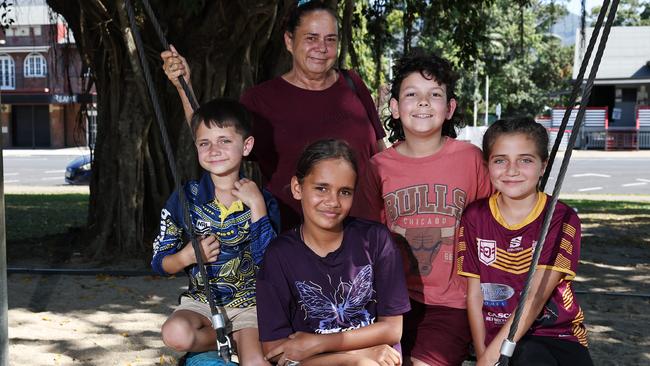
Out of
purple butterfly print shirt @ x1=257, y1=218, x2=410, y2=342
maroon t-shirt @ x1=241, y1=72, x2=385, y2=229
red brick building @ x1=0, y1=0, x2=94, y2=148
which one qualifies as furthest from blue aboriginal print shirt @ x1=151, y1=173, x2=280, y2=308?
red brick building @ x1=0, y1=0, x2=94, y2=148

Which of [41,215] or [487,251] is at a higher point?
[487,251]

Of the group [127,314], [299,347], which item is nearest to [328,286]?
[299,347]

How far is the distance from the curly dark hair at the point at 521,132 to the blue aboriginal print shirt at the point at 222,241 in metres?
0.80

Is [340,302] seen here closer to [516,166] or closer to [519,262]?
[519,262]

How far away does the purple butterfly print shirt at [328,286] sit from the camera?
2.58 metres

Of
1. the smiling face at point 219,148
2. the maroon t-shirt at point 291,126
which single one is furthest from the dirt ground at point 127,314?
the smiling face at point 219,148

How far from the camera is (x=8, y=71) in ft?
122

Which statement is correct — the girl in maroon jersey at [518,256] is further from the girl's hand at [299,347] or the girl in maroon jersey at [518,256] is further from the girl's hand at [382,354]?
the girl's hand at [299,347]

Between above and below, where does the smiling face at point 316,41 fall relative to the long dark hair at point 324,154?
above

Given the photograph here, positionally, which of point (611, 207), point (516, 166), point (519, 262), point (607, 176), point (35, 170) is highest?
point (516, 166)

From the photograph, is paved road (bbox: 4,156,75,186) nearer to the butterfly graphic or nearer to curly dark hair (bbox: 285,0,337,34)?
curly dark hair (bbox: 285,0,337,34)

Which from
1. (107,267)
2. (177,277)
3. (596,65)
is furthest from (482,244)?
(107,267)

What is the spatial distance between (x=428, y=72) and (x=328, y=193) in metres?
0.66

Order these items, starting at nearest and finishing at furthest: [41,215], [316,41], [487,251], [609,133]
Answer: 1. [487,251]
2. [316,41]
3. [41,215]
4. [609,133]
